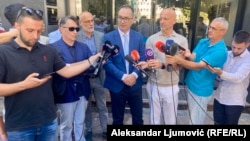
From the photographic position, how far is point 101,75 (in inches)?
119

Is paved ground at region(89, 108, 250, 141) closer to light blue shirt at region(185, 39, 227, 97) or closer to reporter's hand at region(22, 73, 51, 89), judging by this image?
light blue shirt at region(185, 39, 227, 97)

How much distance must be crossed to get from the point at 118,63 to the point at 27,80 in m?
1.26

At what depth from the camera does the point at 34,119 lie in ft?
5.68

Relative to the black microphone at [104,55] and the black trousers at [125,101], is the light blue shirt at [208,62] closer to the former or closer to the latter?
the black trousers at [125,101]

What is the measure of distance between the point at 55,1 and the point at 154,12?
237 centimetres

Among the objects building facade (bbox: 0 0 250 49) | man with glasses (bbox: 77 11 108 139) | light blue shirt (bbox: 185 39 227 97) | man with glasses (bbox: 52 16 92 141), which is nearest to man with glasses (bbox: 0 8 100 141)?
man with glasses (bbox: 52 16 92 141)

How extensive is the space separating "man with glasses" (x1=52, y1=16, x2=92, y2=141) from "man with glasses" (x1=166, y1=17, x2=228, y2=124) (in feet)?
3.29

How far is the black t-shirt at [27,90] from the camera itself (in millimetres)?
1581

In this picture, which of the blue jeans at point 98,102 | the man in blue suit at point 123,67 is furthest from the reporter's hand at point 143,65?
the blue jeans at point 98,102

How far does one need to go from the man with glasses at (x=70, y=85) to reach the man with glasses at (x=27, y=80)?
377mm

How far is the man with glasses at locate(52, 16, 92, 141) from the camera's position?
2.24m

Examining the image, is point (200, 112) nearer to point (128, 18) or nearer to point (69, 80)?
point (128, 18)

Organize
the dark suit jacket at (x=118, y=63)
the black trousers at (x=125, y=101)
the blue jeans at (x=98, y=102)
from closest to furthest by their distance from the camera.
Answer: the dark suit jacket at (x=118, y=63), the black trousers at (x=125, y=101), the blue jeans at (x=98, y=102)

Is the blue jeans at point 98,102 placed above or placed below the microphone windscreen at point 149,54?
below
